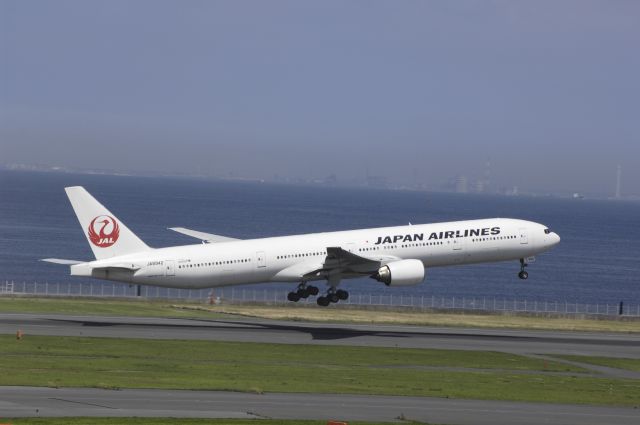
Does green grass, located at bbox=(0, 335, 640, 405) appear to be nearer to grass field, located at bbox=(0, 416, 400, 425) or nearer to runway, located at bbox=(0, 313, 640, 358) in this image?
runway, located at bbox=(0, 313, 640, 358)

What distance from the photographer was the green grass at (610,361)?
224ft

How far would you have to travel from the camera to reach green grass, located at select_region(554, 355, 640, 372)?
68375 mm

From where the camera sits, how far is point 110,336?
230 feet

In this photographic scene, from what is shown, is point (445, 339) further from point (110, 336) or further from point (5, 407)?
point (5, 407)

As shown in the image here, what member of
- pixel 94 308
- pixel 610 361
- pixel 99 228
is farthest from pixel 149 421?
pixel 94 308

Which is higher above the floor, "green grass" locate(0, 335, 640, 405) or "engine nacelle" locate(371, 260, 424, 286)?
"engine nacelle" locate(371, 260, 424, 286)

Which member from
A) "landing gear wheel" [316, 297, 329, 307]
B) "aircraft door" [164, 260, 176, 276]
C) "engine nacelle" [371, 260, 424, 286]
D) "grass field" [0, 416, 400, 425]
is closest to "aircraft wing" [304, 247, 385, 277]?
"engine nacelle" [371, 260, 424, 286]

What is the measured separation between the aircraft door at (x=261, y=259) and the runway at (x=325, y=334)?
4827 millimetres

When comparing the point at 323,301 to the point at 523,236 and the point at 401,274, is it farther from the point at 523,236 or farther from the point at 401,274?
the point at 523,236

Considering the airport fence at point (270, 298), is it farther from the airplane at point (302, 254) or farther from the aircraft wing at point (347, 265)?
the aircraft wing at point (347, 265)

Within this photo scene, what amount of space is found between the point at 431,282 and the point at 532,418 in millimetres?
150071

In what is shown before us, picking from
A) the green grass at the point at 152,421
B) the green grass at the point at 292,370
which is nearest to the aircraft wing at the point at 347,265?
the green grass at the point at 292,370

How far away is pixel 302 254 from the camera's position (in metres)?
80.2

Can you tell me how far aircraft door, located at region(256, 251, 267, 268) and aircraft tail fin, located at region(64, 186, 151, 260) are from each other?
9.27m
